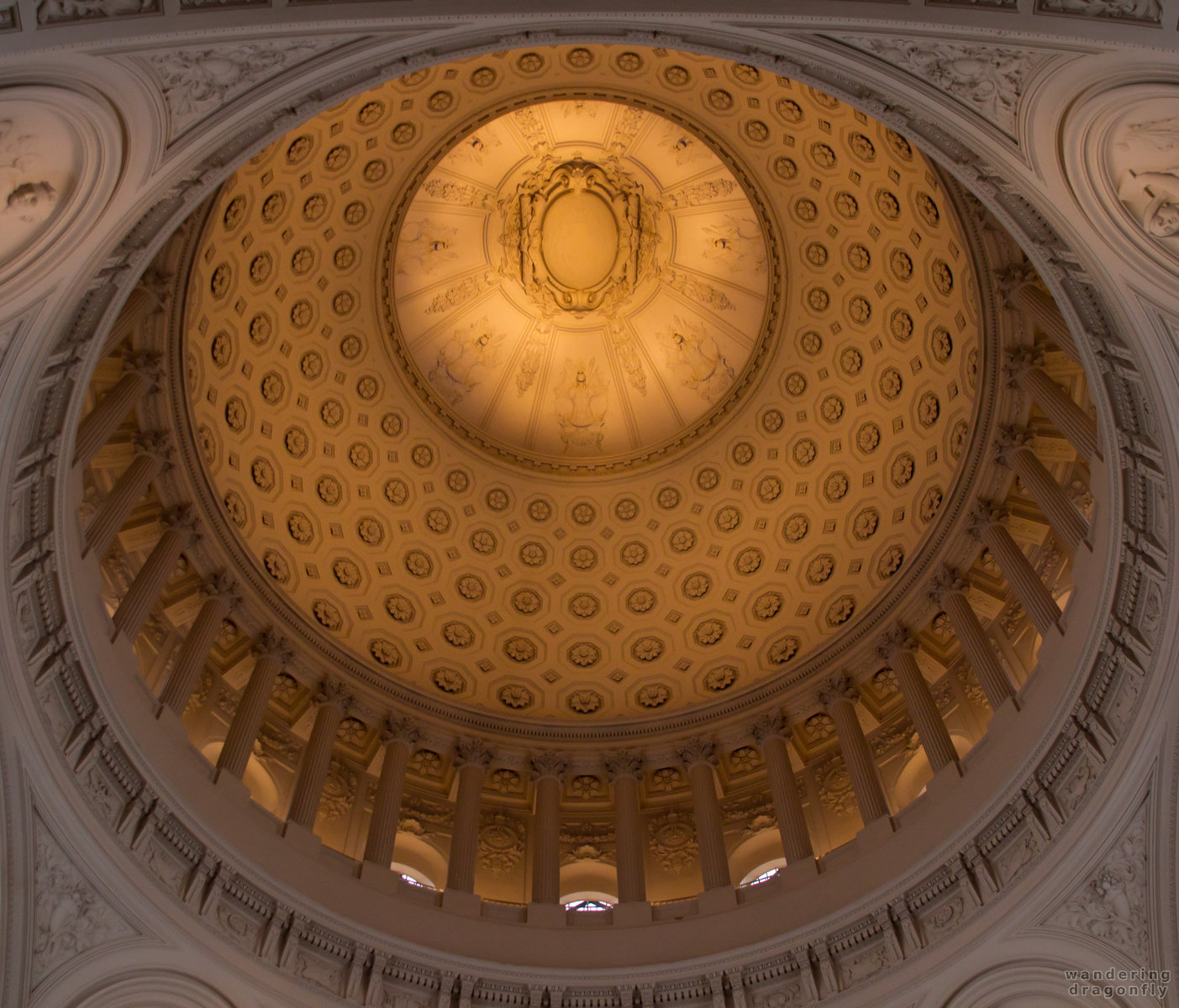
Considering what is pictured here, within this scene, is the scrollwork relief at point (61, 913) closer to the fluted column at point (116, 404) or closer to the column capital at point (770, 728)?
the fluted column at point (116, 404)

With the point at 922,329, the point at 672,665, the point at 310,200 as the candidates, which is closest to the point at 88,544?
the point at 310,200

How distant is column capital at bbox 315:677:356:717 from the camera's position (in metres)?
23.5

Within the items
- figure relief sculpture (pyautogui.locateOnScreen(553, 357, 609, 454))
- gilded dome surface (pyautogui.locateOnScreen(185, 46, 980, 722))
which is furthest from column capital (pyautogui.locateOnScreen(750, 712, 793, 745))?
figure relief sculpture (pyautogui.locateOnScreen(553, 357, 609, 454))

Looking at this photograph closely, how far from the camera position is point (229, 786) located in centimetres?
1873

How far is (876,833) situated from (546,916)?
5.53 meters

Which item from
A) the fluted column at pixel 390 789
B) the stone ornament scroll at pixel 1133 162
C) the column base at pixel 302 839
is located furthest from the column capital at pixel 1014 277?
the column base at pixel 302 839

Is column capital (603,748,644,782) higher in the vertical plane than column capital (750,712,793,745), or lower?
lower

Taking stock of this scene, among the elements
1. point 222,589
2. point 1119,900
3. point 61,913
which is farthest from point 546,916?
point 1119,900

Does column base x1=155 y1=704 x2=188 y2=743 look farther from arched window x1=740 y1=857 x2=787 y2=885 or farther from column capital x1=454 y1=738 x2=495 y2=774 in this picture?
arched window x1=740 y1=857 x2=787 y2=885

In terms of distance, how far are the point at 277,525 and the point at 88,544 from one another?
7.32m

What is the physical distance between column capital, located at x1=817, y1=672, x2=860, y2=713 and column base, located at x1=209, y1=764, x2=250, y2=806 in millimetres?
11180

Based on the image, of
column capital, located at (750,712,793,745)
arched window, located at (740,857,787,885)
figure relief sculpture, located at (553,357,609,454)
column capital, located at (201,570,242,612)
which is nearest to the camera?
column capital, located at (201,570,242,612)

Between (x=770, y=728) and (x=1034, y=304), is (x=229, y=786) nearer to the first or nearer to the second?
(x=770, y=728)

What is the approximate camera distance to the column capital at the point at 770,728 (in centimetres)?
2397
